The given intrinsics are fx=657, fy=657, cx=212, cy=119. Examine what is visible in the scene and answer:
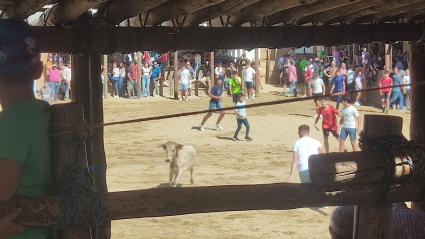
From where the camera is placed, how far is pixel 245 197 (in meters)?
2.20

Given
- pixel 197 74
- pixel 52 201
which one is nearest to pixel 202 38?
pixel 52 201

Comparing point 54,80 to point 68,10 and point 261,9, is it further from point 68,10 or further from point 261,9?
point 68,10

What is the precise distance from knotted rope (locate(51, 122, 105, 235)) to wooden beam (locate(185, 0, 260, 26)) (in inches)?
68.7

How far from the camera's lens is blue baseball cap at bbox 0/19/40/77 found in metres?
1.86

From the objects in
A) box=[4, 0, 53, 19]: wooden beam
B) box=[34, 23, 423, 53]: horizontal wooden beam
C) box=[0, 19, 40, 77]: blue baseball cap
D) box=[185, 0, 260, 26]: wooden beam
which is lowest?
box=[0, 19, 40, 77]: blue baseball cap

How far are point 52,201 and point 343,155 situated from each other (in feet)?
3.12

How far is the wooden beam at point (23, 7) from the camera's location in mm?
3059

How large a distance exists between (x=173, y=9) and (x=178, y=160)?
7689 mm

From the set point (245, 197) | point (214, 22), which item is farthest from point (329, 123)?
point (245, 197)

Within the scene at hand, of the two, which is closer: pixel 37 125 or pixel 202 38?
pixel 37 125

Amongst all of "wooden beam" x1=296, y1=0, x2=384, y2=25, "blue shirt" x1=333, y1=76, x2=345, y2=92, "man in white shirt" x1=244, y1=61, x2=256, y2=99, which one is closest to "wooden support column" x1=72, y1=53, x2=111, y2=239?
"wooden beam" x1=296, y1=0, x2=384, y2=25

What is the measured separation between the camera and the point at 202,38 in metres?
4.22

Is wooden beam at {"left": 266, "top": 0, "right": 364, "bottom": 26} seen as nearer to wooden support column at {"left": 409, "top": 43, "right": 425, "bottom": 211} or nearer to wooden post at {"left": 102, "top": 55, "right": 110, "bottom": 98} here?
wooden support column at {"left": 409, "top": 43, "right": 425, "bottom": 211}

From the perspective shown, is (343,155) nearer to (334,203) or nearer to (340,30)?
(334,203)
